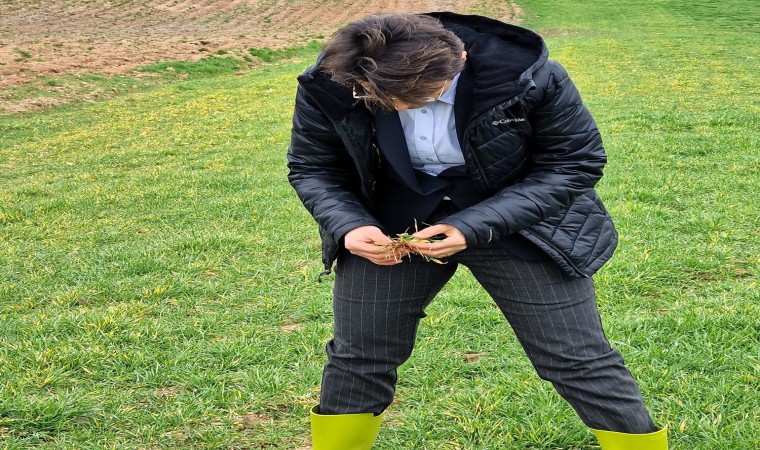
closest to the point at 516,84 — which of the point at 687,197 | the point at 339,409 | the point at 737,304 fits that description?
the point at 339,409

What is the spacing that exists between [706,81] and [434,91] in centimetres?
1455

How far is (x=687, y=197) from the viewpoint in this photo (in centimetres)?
698

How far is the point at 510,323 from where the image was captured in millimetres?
2760

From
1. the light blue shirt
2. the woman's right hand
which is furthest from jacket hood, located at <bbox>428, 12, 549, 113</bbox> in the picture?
the woman's right hand

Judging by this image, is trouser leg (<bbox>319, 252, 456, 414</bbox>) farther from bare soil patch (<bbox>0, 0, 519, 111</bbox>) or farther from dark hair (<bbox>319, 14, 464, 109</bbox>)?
bare soil patch (<bbox>0, 0, 519, 111</bbox>)

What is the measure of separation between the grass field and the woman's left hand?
4.21 ft

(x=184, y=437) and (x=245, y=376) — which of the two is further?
(x=245, y=376)

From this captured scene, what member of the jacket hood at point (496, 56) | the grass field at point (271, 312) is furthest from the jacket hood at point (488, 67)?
the grass field at point (271, 312)

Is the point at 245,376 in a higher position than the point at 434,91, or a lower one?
lower

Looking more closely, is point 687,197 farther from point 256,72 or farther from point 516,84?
point 256,72

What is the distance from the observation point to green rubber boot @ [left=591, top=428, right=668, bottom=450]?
8.45 feet

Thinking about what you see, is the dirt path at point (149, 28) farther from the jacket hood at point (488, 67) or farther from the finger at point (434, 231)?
the finger at point (434, 231)

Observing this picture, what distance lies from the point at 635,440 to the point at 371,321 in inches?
36.4

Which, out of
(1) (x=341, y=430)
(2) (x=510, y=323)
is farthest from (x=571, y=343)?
(1) (x=341, y=430)
